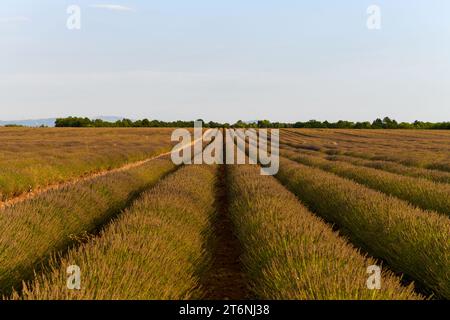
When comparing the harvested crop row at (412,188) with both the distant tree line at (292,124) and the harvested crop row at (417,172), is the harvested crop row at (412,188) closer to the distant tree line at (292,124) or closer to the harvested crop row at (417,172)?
the harvested crop row at (417,172)

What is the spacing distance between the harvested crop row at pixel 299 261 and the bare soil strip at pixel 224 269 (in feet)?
1.04

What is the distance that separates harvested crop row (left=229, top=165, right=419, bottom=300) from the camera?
262cm

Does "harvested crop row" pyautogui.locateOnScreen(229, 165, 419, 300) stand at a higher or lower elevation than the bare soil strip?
higher

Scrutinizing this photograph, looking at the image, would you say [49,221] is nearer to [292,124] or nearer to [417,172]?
[417,172]

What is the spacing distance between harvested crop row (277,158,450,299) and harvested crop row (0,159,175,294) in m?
3.38

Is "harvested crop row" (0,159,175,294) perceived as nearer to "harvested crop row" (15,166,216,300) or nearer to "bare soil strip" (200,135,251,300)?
"harvested crop row" (15,166,216,300)

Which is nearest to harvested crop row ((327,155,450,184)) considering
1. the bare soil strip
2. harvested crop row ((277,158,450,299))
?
harvested crop row ((277,158,450,299))

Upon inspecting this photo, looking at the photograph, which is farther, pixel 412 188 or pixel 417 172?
pixel 417 172

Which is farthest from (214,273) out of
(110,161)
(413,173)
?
(110,161)

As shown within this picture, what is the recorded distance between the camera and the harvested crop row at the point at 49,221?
3834mm

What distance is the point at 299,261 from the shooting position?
3229 mm

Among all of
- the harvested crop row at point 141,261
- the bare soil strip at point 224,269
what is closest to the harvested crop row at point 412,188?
the bare soil strip at point 224,269

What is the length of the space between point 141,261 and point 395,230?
3053mm

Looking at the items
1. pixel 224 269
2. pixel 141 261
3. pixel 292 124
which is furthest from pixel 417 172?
pixel 292 124
